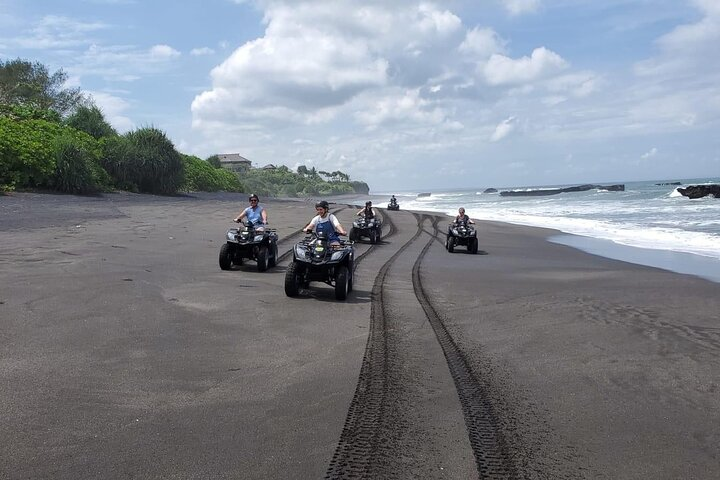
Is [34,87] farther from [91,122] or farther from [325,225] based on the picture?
[325,225]

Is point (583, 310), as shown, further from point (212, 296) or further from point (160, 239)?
point (160, 239)

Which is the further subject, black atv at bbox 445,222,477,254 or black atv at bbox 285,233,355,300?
black atv at bbox 445,222,477,254

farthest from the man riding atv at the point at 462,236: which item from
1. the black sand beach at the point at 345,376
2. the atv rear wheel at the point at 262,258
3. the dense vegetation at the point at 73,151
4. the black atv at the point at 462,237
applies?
the dense vegetation at the point at 73,151

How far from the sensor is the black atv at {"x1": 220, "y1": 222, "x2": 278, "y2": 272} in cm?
1188

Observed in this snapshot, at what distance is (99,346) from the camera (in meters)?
6.00

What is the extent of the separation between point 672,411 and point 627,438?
0.87 metres

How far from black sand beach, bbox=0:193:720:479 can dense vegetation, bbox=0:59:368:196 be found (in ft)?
53.3

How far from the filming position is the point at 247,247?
12.0 metres

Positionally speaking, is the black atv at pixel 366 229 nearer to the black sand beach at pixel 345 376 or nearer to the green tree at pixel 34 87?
the black sand beach at pixel 345 376

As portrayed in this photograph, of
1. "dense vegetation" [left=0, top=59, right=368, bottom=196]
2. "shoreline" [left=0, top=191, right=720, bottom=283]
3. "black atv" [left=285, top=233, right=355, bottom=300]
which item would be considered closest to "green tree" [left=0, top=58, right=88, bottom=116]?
"dense vegetation" [left=0, top=59, right=368, bottom=196]

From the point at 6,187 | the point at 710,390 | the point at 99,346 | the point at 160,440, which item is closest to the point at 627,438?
the point at 710,390

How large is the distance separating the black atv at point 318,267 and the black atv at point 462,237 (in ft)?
30.0

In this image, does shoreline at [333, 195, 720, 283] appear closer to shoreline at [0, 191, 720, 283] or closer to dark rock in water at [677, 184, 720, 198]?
shoreline at [0, 191, 720, 283]

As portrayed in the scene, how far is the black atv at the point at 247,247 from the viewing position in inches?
468
